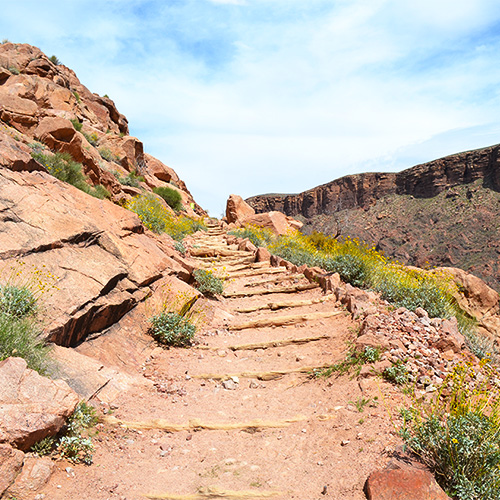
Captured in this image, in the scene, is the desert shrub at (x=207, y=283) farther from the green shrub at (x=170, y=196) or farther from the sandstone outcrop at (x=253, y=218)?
the green shrub at (x=170, y=196)

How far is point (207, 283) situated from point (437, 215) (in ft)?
160

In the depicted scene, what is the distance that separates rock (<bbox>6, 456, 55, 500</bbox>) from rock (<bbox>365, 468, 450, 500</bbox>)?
2.33 meters

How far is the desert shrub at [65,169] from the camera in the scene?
29.6ft

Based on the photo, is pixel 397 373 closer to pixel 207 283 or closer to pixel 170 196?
pixel 207 283

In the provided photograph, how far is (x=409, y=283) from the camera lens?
770cm

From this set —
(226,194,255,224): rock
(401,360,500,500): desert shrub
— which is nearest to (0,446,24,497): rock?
(401,360,500,500): desert shrub

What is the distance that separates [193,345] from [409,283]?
4.39 metres

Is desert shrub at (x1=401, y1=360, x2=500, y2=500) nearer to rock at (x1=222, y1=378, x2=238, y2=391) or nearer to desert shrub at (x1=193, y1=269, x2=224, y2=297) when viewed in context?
rock at (x1=222, y1=378, x2=238, y2=391)

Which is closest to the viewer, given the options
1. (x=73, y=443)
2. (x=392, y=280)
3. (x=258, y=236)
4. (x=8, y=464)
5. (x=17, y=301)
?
(x=8, y=464)

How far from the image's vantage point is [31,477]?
271 cm

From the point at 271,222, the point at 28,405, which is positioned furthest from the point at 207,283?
the point at 271,222

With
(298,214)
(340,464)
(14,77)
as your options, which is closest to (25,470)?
(340,464)

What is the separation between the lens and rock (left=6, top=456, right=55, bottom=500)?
8.47 feet

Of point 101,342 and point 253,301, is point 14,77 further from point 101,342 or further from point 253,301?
point 101,342
